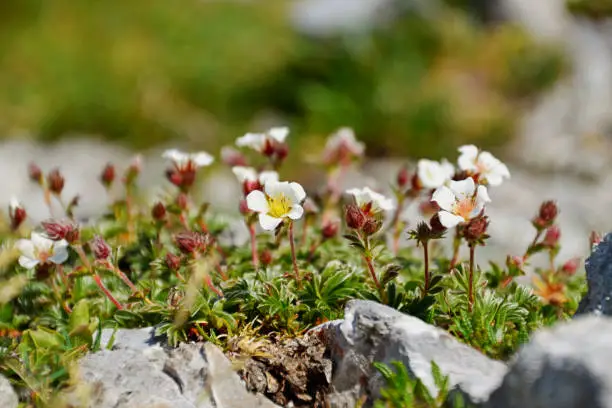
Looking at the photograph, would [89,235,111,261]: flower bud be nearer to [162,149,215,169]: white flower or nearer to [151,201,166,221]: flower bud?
[151,201,166,221]: flower bud

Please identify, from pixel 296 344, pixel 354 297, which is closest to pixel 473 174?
pixel 354 297

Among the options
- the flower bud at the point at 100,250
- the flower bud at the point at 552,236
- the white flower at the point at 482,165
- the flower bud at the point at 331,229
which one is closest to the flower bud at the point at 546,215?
the flower bud at the point at 552,236

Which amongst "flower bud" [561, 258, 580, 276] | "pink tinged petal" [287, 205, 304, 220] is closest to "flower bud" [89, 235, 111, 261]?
"pink tinged petal" [287, 205, 304, 220]

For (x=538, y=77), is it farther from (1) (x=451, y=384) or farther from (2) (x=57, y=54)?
(1) (x=451, y=384)

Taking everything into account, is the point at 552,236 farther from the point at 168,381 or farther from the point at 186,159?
the point at 168,381

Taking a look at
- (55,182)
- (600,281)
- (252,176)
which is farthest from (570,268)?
(55,182)

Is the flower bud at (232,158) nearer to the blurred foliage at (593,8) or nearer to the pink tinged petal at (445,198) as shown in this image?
the pink tinged petal at (445,198)
